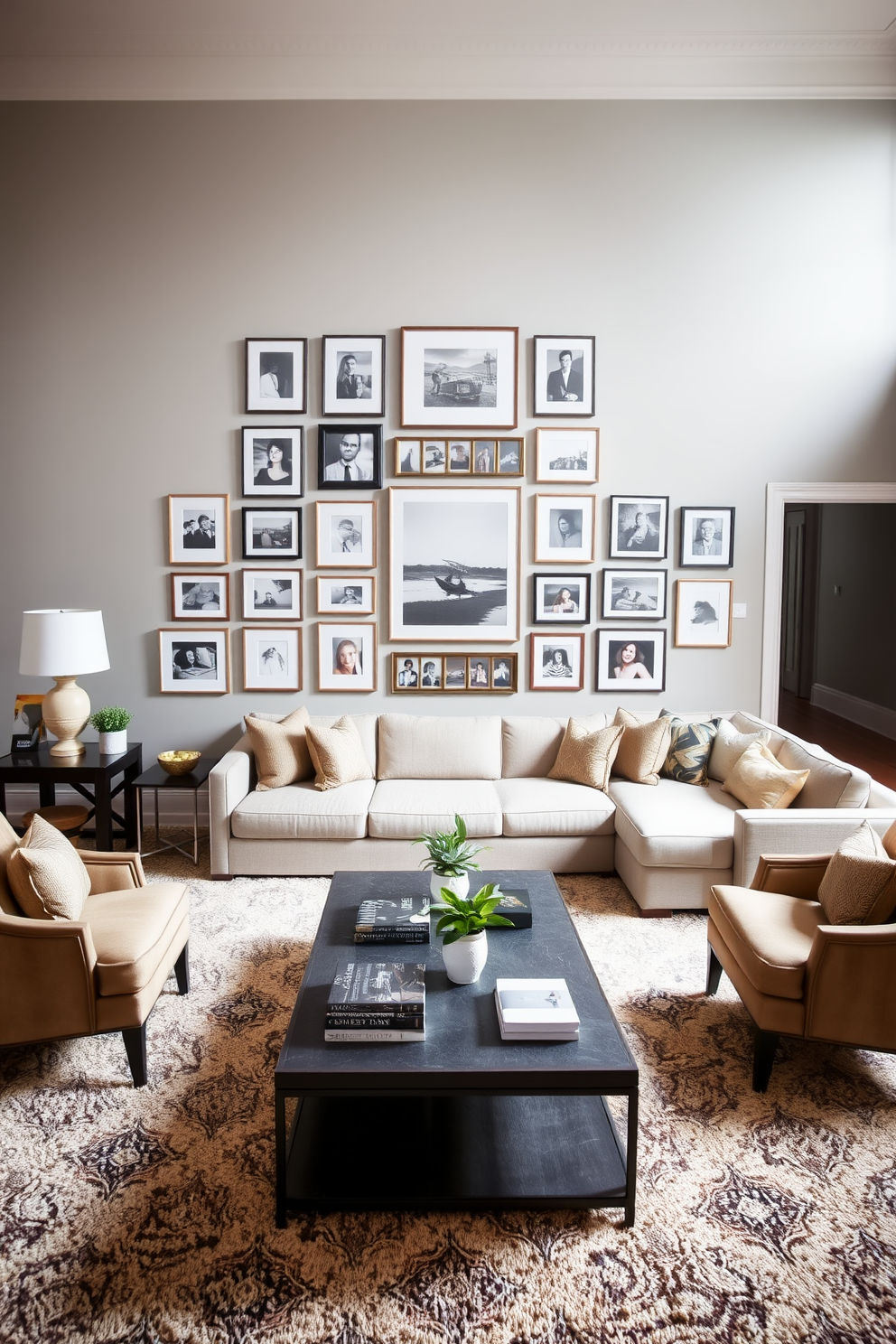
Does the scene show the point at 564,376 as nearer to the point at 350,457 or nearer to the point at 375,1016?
the point at 350,457

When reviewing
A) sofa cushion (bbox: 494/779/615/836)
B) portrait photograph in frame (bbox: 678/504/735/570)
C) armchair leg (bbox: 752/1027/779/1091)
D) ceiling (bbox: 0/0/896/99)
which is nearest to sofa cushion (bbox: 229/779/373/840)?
sofa cushion (bbox: 494/779/615/836)

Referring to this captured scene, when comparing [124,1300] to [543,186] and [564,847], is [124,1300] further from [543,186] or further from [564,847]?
[543,186]

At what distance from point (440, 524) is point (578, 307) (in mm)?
1614

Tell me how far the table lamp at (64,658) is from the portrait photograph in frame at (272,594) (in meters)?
0.92

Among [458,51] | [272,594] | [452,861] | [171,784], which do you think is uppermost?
[458,51]

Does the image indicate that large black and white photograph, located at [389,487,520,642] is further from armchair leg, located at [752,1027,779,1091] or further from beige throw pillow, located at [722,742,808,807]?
armchair leg, located at [752,1027,779,1091]

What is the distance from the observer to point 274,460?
511 cm

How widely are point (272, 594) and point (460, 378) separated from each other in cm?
182

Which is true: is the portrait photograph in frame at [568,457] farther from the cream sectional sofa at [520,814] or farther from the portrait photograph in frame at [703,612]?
the cream sectional sofa at [520,814]

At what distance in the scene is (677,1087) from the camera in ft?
8.57

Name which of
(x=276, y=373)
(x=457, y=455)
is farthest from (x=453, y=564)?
(x=276, y=373)

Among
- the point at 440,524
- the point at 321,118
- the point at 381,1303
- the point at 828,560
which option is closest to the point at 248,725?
the point at 440,524

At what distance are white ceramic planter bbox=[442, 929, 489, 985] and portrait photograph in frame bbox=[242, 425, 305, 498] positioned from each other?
136 inches

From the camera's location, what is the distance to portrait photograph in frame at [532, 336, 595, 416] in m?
5.05
